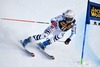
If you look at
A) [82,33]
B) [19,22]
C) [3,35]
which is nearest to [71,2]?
[82,33]

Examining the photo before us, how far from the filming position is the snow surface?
1905 mm

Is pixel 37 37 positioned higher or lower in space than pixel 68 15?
lower

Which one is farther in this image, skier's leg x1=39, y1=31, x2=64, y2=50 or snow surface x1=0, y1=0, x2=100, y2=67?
skier's leg x1=39, y1=31, x2=64, y2=50

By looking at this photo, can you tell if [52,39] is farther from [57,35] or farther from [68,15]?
[68,15]

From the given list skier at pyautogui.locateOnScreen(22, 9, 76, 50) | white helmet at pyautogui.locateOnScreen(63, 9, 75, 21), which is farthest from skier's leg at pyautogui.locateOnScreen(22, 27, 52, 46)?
white helmet at pyautogui.locateOnScreen(63, 9, 75, 21)

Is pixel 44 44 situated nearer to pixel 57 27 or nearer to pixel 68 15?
pixel 57 27

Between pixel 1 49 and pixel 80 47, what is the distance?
Answer: 69cm

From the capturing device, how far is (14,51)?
1905mm

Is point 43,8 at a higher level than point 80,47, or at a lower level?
higher

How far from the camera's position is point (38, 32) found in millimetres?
2027

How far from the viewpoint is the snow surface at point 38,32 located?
6.25 ft

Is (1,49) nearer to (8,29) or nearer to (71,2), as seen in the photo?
(8,29)

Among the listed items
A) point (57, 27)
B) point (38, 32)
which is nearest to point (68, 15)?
point (57, 27)

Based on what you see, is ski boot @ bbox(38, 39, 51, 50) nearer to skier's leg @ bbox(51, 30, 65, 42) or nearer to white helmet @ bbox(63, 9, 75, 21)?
skier's leg @ bbox(51, 30, 65, 42)
